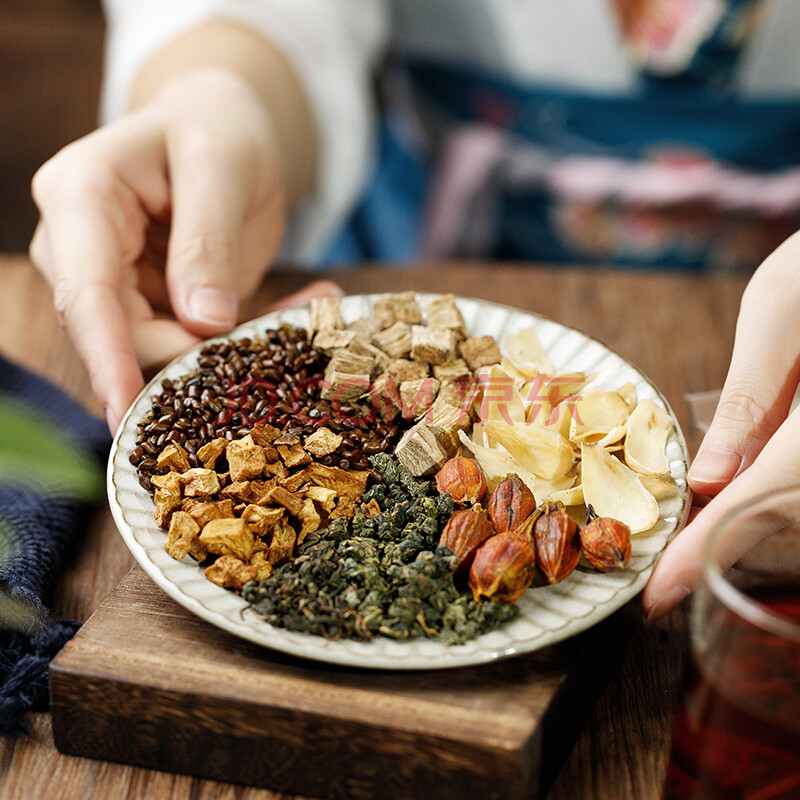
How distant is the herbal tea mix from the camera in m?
0.53

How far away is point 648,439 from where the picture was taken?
0.64 m

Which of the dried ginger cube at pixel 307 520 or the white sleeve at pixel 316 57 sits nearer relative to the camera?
the dried ginger cube at pixel 307 520

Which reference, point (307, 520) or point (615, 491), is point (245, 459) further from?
point (615, 491)

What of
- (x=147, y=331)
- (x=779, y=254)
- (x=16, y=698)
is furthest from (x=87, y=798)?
(x=779, y=254)

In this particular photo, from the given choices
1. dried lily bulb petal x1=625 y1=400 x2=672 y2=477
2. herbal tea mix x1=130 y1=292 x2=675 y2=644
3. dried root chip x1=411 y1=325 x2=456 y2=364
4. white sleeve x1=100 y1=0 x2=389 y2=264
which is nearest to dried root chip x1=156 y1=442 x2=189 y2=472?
herbal tea mix x1=130 y1=292 x2=675 y2=644

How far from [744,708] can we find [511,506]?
22 cm

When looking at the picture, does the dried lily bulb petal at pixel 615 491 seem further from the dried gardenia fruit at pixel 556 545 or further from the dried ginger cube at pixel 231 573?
the dried ginger cube at pixel 231 573

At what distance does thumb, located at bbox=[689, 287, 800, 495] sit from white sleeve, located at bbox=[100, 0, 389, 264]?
2.65ft

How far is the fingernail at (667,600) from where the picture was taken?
0.53 m

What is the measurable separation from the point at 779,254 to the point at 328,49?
0.83 meters

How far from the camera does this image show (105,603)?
58 centimetres

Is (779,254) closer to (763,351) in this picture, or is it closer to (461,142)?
(763,351)

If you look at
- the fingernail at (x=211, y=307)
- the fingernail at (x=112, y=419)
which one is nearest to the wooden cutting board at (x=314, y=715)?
the fingernail at (x=112, y=419)

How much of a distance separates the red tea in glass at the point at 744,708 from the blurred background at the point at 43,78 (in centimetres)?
232
